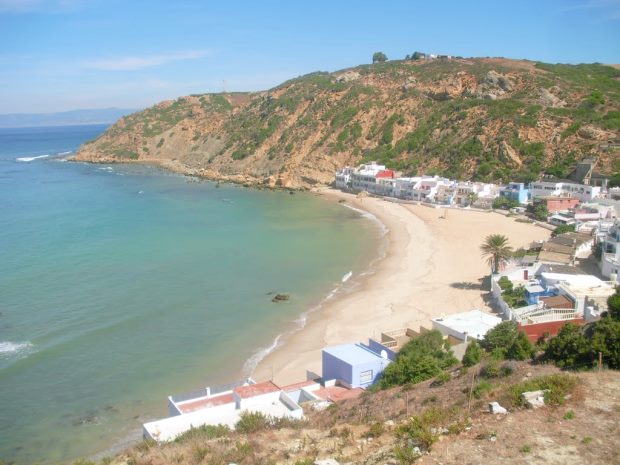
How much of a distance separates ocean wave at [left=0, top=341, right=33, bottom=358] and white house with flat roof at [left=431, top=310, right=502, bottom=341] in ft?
55.9

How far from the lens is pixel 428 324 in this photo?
A: 24844 mm

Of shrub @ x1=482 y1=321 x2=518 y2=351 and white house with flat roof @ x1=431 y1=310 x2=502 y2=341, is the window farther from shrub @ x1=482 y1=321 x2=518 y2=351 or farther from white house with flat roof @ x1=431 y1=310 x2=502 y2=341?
white house with flat roof @ x1=431 y1=310 x2=502 y2=341

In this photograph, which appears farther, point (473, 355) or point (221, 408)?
point (473, 355)

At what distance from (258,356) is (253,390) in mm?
6274

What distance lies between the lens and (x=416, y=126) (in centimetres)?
7562

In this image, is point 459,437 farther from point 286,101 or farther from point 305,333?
point 286,101

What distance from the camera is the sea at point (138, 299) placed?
63.3ft

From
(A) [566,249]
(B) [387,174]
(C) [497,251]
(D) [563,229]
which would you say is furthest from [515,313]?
(B) [387,174]

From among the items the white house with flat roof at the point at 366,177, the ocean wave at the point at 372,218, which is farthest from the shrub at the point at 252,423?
the white house with flat roof at the point at 366,177

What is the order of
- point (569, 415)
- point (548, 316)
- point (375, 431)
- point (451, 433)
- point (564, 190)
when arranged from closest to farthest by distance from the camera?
point (451, 433), point (569, 415), point (375, 431), point (548, 316), point (564, 190)

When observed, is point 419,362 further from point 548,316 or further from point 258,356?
point 258,356

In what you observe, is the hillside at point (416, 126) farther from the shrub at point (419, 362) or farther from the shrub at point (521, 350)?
the shrub at point (521, 350)

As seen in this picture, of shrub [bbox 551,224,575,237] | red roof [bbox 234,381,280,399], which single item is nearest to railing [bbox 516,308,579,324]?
red roof [bbox 234,381,280,399]

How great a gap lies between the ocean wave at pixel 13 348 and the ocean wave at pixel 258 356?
371 inches
